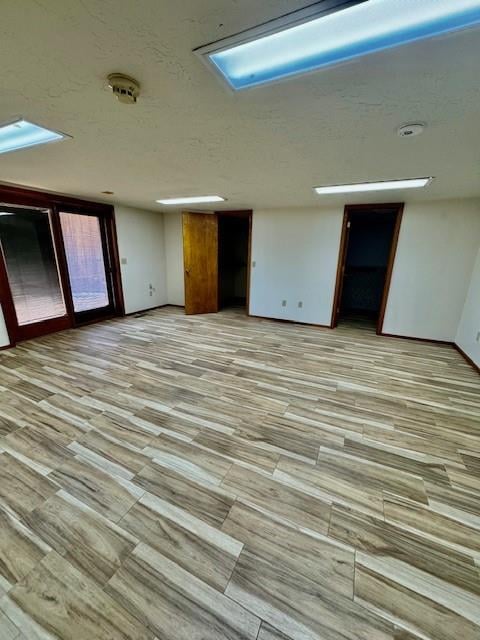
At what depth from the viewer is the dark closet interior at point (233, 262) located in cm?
668

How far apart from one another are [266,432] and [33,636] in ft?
4.93

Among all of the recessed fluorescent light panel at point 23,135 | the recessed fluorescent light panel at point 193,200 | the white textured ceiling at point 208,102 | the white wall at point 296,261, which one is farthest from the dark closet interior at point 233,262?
the recessed fluorescent light panel at point 23,135

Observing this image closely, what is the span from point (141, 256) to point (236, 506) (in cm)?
536

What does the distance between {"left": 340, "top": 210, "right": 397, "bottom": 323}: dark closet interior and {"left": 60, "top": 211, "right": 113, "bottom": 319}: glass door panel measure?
530 cm

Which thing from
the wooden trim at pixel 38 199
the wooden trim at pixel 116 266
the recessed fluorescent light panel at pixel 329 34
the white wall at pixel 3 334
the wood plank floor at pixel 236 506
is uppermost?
the recessed fluorescent light panel at pixel 329 34

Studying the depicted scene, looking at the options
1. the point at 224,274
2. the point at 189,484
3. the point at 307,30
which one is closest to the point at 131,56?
the point at 307,30

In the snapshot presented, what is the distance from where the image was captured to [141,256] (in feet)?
18.4

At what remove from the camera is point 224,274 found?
686cm

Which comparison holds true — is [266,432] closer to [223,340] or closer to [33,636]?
[33,636]

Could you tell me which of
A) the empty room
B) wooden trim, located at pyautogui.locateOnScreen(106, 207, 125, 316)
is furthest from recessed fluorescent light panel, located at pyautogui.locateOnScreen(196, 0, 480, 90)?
wooden trim, located at pyautogui.locateOnScreen(106, 207, 125, 316)

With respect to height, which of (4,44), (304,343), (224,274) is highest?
(4,44)

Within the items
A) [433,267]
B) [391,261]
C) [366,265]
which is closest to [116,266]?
[391,261]

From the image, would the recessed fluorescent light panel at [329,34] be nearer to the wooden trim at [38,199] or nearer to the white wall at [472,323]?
the white wall at [472,323]

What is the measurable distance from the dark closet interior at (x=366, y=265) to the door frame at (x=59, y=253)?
201 inches
